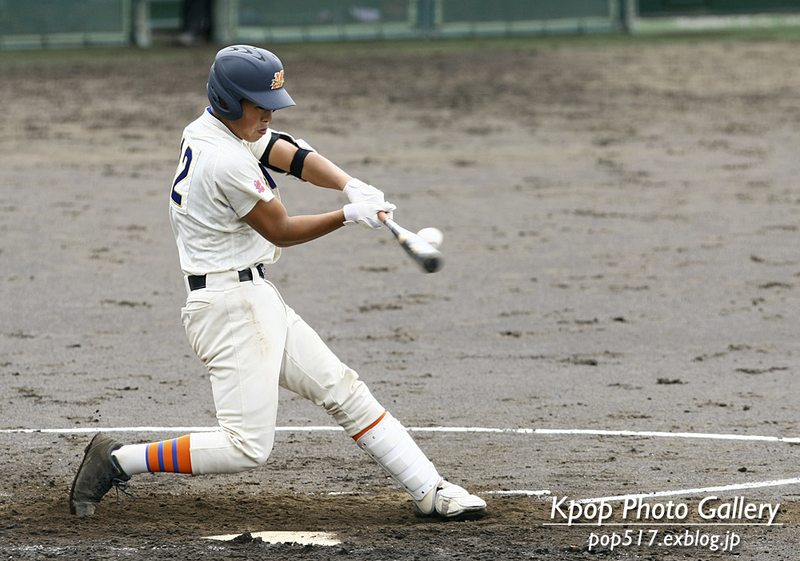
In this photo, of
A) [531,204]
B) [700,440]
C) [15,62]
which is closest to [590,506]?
[700,440]

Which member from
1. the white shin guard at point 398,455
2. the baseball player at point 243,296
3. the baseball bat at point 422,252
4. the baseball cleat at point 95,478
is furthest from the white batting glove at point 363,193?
the baseball cleat at point 95,478

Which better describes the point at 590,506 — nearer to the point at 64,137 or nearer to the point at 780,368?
the point at 780,368

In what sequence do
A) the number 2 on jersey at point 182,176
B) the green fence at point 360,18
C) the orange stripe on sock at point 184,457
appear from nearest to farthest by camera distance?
the number 2 on jersey at point 182,176 < the orange stripe on sock at point 184,457 < the green fence at point 360,18

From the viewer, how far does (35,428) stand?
5.80 m

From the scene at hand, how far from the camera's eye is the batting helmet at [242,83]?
407cm

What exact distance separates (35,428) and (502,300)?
13.1ft

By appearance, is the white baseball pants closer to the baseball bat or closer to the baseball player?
the baseball player

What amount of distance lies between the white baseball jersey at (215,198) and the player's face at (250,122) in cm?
3

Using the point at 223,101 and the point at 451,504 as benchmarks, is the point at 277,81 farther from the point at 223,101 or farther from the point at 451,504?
the point at 451,504

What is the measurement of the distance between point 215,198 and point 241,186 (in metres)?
0.14

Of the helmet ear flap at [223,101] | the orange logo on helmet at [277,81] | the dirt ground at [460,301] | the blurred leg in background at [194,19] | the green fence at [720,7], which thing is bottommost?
the dirt ground at [460,301]

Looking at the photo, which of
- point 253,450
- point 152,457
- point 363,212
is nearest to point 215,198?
point 363,212

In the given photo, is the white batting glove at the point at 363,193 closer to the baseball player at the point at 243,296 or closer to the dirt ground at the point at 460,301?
the baseball player at the point at 243,296

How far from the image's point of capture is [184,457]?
13.9 ft
